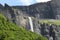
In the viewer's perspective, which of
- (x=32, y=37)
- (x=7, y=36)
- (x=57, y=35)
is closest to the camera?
(x=7, y=36)

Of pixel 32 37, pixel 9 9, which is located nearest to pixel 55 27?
pixel 9 9

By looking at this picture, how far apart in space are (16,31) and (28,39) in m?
2.13

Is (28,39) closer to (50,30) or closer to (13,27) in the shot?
(13,27)

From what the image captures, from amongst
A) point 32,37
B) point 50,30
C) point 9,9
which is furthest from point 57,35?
point 32,37

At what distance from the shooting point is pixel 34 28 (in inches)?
7741

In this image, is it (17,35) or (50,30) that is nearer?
(17,35)

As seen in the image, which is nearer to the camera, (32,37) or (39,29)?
(32,37)

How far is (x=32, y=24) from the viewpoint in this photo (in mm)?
198500

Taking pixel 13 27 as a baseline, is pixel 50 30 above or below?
below

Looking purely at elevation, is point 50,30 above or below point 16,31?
below

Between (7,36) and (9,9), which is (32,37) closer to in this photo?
(7,36)

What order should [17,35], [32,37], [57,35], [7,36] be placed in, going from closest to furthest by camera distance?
1. [7,36]
2. [17,35]
3. [32,37]
4. [57,35]

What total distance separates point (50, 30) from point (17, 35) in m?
150

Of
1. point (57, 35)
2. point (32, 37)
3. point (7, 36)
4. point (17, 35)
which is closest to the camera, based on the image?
point (7, 36)
